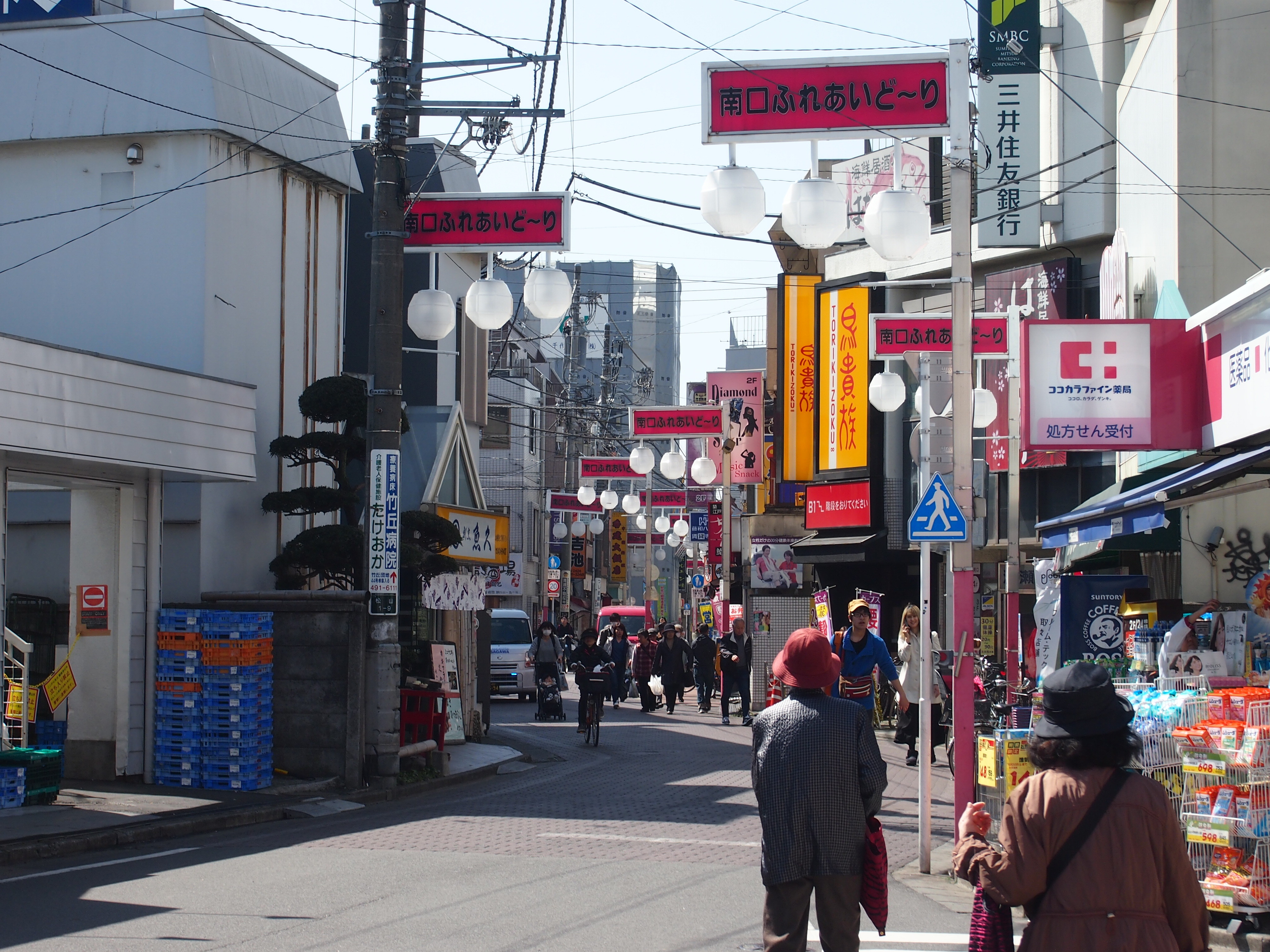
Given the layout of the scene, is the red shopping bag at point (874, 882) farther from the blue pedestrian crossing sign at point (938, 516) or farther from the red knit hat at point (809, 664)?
the blue pedestrian crossing sign at point (938, 516)

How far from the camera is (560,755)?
66.7ft

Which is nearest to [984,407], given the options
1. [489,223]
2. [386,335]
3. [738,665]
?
[738,665]

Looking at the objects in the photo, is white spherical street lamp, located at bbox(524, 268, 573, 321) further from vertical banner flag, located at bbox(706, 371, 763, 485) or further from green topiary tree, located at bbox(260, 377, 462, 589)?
vertical banner flag, located at bbox(706, 371, 763, 485)

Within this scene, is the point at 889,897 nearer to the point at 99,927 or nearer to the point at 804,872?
the point at 804,872

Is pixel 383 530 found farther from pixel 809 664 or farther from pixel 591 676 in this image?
pixel 809 664

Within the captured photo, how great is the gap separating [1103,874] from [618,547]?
59.4 metres

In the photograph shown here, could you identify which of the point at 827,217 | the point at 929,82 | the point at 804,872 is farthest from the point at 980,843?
the point at 929,82

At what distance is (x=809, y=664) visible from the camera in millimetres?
6227

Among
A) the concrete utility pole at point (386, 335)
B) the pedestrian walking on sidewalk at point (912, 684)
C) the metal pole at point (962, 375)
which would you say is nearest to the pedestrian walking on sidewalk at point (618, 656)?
the pedestrian walking on sidewalk at point (912, 684)

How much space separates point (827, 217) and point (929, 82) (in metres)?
1.75

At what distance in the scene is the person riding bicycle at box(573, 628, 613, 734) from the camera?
70.5ft

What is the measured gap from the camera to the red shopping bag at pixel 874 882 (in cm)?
609

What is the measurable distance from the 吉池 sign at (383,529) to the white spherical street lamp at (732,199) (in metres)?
6.44

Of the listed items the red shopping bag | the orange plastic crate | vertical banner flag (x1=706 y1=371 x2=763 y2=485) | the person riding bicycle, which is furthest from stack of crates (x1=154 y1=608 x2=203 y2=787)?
vertical banner flag (x1=706 y1=371 x2=763 y2=485)
